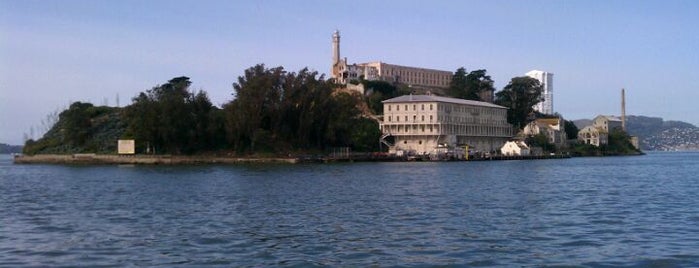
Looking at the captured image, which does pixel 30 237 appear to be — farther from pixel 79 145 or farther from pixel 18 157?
pixel 18 157

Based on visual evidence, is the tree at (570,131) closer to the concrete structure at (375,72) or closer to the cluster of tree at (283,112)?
the concrete structure at (375,72)

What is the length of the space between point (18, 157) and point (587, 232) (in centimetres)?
12767

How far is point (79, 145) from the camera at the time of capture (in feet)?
416

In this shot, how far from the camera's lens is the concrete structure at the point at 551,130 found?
15612cm

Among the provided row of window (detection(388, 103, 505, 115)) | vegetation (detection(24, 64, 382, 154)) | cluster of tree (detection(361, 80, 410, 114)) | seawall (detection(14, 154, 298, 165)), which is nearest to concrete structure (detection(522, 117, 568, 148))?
row of window (detection(388, 103, 505, 115))

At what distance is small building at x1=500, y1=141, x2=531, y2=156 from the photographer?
138 m

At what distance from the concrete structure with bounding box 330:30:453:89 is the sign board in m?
64.5

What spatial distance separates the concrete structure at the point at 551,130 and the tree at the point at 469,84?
41.7ft

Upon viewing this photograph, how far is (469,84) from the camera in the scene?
15838cm

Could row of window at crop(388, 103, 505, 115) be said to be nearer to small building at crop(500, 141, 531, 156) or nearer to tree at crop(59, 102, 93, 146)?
small building at crop(500, 141, 531, 156)

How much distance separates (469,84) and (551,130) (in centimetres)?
2056

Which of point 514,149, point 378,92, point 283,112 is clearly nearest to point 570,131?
point 514,149

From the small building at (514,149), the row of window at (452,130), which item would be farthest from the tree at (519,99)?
the small building at (514,149)

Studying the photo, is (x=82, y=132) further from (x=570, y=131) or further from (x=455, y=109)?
(x=570, y=131)
